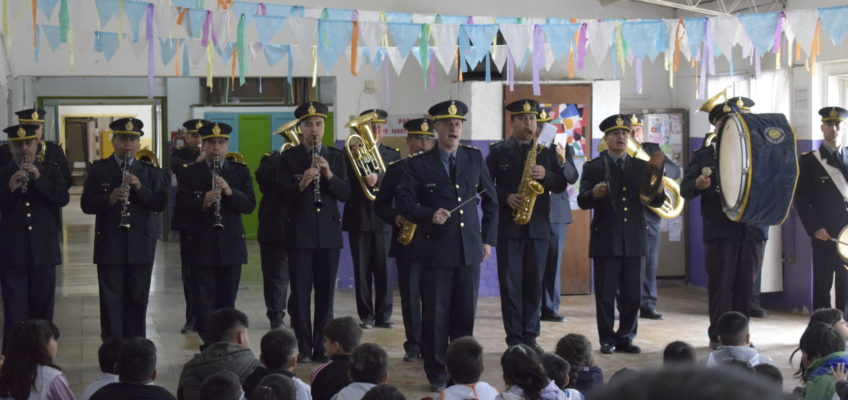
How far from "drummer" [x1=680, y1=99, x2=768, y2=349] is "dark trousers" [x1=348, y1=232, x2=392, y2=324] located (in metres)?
2.64

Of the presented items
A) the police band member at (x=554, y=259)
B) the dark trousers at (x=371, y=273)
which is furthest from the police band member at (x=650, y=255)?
the dark trousers at (x=371, y=273)

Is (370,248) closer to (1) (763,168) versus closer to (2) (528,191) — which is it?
(2) (528,191)

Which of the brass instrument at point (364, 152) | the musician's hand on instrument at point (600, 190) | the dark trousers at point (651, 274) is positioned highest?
the brass instrument at point (364, 152)

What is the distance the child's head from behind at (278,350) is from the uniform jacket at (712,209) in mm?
3973

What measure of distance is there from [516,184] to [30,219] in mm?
3281

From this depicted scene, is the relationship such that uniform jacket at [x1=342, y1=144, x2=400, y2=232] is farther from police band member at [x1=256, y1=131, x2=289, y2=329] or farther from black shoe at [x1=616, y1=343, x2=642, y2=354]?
black shoe at [x1=616, y1=343, x2=642, y2=354]

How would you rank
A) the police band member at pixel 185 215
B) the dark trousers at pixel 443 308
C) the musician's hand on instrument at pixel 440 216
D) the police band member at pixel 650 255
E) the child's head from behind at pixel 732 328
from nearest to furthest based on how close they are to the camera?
the child's head from behind at pixel 732 328 < the musician's hand on instrument at pixel 440 216 < the dark trousers at pixel 443 308 < the police band member at pixel 185 215 < the police band member at pixel 650 255

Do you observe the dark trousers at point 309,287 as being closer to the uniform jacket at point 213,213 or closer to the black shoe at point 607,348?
the uniform jacket at point 213,213

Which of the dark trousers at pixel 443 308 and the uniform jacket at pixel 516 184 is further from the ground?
the uniform jacket at pixel 516 184

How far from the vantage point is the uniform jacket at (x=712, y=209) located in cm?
743

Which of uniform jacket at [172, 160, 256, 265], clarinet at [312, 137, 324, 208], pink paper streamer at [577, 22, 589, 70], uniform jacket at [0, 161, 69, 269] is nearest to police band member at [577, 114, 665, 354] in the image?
pink paper streamer at [577, 22, 589, 70]

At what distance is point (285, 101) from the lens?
17078 millimetres

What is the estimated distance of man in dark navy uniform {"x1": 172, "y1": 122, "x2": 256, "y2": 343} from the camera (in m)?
7.24

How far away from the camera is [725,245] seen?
750 centimetres
